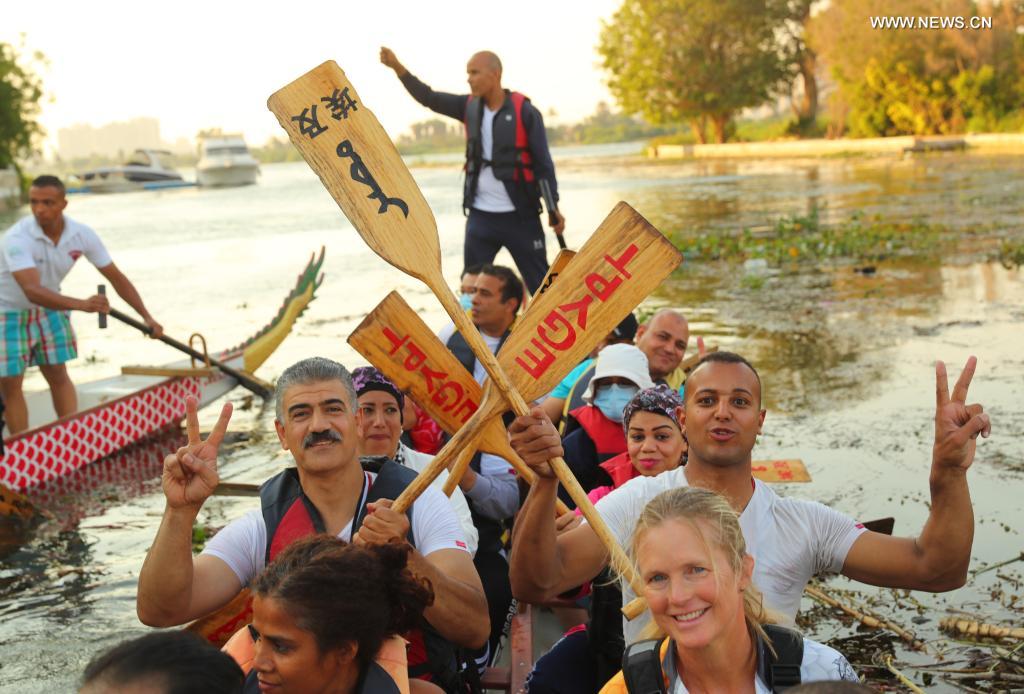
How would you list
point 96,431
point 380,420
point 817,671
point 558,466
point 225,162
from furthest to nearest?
1. point 225,162
2. point 96,431
3. point 380,420
4. point 558,466
5. point 817,671

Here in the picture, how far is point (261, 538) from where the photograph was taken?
344 cm

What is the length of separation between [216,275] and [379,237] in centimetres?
1773

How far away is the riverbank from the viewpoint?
39.7m

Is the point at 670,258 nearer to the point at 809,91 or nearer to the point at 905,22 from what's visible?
the point at 905,22

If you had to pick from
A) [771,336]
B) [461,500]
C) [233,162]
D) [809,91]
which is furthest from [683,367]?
[233,162]

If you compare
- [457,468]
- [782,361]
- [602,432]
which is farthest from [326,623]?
[782,361]

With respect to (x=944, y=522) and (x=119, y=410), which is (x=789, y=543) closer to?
(x=944, y=522)

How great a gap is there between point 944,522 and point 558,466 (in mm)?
1055

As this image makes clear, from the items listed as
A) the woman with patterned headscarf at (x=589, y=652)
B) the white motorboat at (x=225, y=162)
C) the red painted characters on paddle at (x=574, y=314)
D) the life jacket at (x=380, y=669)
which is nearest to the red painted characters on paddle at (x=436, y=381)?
the red painted characters on paddle at (x=574, y=314)

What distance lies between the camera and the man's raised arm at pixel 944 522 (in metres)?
3.03

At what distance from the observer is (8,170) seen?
45219mm

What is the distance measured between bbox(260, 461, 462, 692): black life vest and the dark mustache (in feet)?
0.58

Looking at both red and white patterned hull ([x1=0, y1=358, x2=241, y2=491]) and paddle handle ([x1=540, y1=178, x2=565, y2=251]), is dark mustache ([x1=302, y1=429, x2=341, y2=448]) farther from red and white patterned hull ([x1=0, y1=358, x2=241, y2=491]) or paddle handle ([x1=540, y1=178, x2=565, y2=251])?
red and white patterned hull ([x1=0, y1=358, x2=241, y2=491])

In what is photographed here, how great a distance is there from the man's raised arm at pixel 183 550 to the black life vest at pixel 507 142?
5057mm
